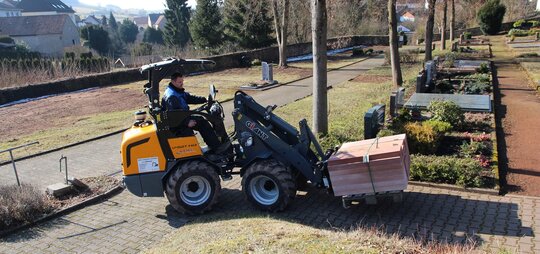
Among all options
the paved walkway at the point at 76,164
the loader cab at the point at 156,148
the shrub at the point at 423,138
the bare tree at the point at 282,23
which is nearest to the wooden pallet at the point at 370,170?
the loader cab at the point at 156,148

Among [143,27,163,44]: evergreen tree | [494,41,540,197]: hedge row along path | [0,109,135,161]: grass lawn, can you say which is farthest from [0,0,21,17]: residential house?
[494,41,540,197]: hedge row along path

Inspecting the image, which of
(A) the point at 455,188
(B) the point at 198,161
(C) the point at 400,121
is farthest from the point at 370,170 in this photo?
(C) the point at 400,121

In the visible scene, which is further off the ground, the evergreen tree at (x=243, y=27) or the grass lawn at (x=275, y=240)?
the evergreen tree at (x=243, y=27)

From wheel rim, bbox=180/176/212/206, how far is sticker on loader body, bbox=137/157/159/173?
0.56 meters

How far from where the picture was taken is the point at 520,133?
A: 36.8ft

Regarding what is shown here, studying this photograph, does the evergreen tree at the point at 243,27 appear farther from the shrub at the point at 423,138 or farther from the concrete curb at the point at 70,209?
the concrete curb at the point at 70,209

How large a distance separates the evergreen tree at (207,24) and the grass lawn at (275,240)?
39726mm

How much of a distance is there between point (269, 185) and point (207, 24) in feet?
129

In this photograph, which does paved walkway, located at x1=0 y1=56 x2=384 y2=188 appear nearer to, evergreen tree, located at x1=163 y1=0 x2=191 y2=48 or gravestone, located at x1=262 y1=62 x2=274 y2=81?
gravestone, located at x1=262 y1=62 x2=274 y2=81

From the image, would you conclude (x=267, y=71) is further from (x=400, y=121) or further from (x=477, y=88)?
(x=400, y=121)

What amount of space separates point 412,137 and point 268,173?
409cm

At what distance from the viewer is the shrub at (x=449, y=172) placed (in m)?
7.80

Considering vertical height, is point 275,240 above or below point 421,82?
below

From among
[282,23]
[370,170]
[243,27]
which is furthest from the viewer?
[243,27]
